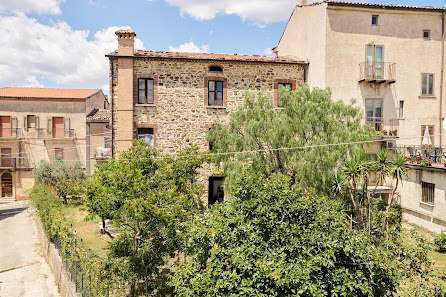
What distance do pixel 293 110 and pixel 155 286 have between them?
9192 millimetres

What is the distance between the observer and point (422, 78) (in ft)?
60.6

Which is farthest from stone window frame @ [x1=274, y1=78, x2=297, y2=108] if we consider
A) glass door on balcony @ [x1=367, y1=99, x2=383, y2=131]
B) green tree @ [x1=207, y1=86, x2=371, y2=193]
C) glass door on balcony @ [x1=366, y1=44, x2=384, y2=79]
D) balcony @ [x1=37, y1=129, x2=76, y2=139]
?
balcony @ [x1=37, y1=129, x2=76, y2=139]

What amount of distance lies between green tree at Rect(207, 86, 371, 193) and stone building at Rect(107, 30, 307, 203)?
373 centimetres

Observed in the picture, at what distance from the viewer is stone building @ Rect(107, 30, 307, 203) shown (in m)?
17.0

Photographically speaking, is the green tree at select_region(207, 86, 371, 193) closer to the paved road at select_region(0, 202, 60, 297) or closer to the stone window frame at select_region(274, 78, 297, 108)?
the stone window frame at select_region(274, 78, 297, 108)

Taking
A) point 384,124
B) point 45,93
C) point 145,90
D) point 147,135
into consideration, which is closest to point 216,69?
point 145,90

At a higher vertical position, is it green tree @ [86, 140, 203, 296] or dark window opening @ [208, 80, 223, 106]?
dark window opening @ [208, 80, 223, 106]

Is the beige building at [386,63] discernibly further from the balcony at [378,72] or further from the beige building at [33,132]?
the beige building at [33,132]

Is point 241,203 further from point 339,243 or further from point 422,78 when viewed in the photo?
point 422,78

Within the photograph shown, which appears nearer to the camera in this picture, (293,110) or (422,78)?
(293,110)

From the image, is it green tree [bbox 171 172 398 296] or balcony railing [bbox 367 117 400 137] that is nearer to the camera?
green tree [bbox 171 172 398 296]

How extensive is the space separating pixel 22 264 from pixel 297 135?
13745 mm

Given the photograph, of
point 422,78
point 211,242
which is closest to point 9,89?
point 211,242

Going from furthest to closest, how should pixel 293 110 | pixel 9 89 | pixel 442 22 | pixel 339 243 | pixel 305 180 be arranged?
pixel 9 89
pixel 442 22
pixel 293 110
pixel 305 180
pixel 339 243
